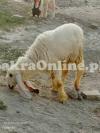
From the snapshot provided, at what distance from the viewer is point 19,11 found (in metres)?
21.4

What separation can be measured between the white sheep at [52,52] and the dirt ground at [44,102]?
31 cm

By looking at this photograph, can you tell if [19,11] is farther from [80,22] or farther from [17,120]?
[17,120]

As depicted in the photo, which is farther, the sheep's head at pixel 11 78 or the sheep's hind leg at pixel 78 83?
the sheep's hind leg at pixel 78 83

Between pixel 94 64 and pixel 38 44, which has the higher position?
pixel 38 44

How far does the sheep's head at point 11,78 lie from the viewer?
10.7 metres

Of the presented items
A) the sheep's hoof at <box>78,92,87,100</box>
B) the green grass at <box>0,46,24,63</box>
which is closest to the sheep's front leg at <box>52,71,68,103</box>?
the sheep's hoof at <box>78,92,87,100</box>

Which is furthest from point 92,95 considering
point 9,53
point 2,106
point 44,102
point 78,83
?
point 9,53

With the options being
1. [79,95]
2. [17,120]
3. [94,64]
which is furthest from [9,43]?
[17,120]

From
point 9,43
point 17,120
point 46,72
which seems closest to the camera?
point 17,120

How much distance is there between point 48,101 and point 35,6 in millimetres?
10029

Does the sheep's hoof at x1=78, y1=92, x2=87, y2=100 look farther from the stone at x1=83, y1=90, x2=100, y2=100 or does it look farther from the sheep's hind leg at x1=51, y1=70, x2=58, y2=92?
the sheep's hind leg at x1=51, y1=70, x2=58, y2=92

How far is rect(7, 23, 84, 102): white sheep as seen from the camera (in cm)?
1072

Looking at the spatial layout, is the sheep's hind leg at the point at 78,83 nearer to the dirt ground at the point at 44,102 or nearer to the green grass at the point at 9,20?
the dirt ground at the point at 44,102

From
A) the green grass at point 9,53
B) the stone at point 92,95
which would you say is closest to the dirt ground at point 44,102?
the green grass at point 9,53
